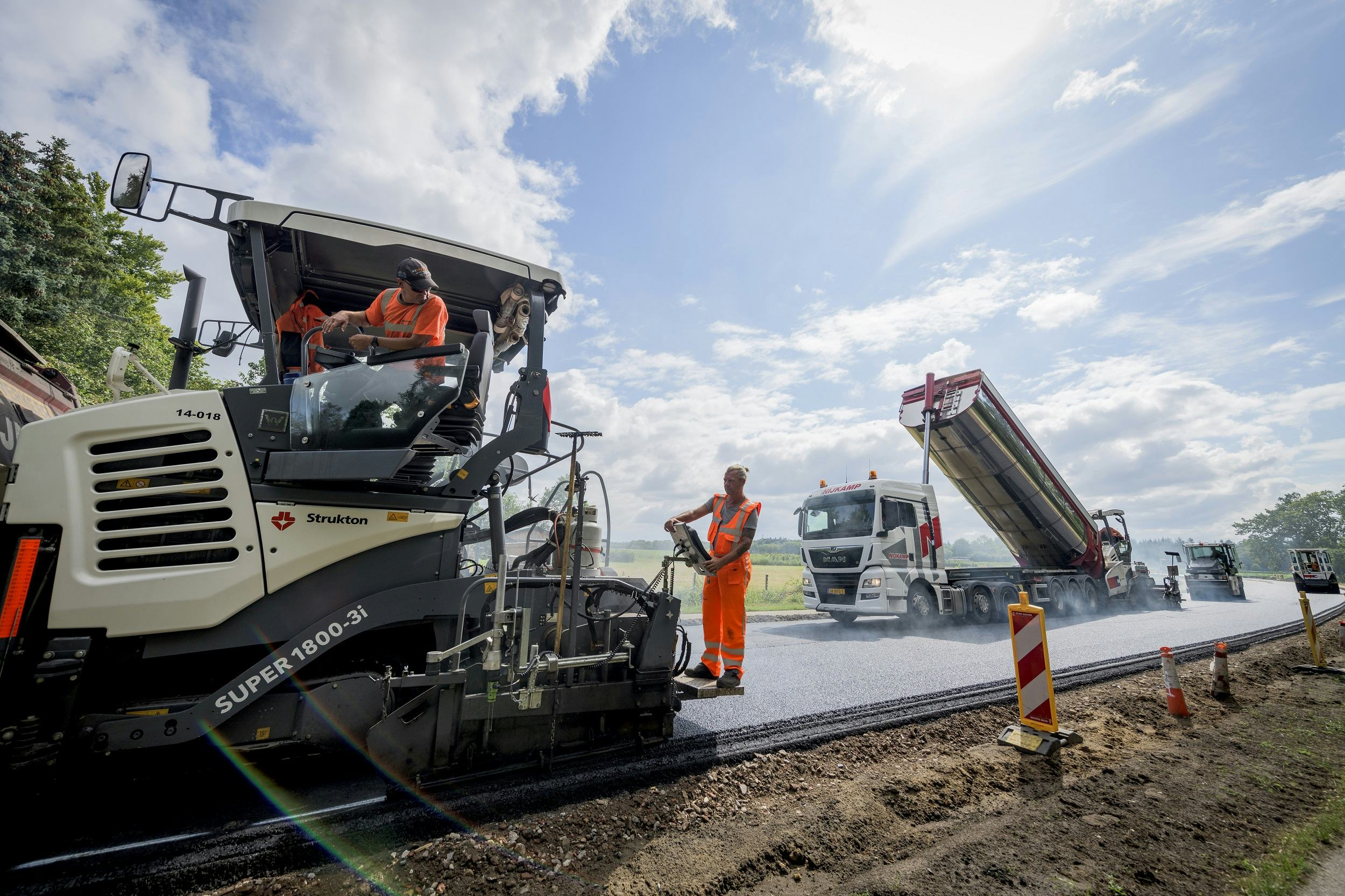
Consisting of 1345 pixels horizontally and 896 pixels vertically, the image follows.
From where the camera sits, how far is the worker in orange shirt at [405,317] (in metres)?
2.99

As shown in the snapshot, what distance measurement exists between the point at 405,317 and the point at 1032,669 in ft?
15.1

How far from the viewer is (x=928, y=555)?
34.4ft

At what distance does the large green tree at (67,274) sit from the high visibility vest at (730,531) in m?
13.3

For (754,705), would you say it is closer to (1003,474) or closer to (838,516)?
(838,516)

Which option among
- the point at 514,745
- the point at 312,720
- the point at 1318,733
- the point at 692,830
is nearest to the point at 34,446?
the point at 312,720

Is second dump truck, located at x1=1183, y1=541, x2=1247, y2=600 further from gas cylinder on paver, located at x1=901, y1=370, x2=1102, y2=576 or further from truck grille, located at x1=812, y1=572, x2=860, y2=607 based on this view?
truck grille, located at x1=812, y1=572, x2=860, y2=607

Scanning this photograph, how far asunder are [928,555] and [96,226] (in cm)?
2637

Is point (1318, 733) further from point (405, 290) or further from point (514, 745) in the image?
point (405, 290)

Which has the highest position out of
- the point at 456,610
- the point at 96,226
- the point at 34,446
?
the point at 96,226

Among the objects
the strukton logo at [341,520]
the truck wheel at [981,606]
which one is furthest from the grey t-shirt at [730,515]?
the truck wheel at [981,606]

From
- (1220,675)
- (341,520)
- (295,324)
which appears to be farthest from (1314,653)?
(295,324)

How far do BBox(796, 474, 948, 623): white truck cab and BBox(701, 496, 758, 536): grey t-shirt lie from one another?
613cm

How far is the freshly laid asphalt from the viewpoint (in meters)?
4.54

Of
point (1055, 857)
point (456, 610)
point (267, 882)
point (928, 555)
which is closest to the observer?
point (267, 882)
